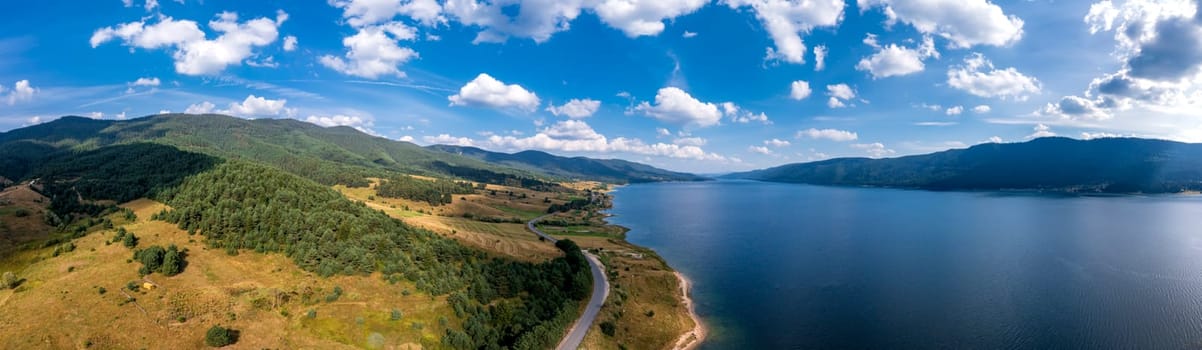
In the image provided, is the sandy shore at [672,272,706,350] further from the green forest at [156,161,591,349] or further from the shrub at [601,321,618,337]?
the green forest at [156,161,591,349]

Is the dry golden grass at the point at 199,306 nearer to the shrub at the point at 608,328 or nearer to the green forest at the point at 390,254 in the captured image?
the green forest at the point at 390,254

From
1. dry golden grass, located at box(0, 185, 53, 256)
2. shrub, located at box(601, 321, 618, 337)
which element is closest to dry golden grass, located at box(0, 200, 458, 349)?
dry golden grass, located at box(0, 185, 53, 256)

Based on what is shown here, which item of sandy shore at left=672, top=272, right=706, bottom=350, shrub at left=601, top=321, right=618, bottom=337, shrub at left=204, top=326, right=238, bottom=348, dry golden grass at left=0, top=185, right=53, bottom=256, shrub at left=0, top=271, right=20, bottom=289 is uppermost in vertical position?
dry golden grass at left=0, top=185, right=53, bottom=256

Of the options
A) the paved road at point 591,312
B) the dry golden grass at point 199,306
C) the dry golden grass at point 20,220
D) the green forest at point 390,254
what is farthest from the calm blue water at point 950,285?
the dry golden grass at point 20,220

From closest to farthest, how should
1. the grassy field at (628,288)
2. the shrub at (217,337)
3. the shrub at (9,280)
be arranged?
1. the shrub at (217,337)
2. the shrub at (9,280)
3. the grassy field at (628,288)

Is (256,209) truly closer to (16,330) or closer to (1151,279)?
(16,330)
